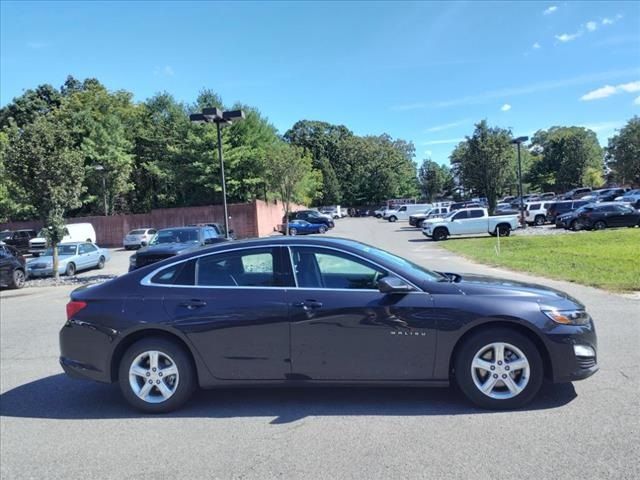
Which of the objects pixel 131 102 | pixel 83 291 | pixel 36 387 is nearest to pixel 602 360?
pixel 83 291

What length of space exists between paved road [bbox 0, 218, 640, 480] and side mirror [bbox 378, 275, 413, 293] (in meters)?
1.09

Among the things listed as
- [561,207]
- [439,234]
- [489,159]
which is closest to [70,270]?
[439,234]

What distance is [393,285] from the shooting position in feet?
14.4

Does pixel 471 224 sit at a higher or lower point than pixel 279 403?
higher

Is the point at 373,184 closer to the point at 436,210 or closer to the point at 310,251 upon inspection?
the point at 436,210

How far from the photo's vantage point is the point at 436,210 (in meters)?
42.7

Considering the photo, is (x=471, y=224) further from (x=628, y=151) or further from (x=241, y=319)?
(x=628, y=151)

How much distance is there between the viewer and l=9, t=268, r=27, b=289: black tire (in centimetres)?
1781

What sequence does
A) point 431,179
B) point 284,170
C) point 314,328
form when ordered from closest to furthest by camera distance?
point 314,328 → point 284,170 → point 431,179

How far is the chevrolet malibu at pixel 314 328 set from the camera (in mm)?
4387

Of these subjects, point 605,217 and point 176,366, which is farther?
point 605,217

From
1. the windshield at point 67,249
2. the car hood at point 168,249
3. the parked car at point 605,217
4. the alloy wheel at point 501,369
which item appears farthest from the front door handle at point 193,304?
the parked car at point 605,217

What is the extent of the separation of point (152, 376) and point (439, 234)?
2628 cm

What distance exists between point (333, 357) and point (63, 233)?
17232 millimetres
